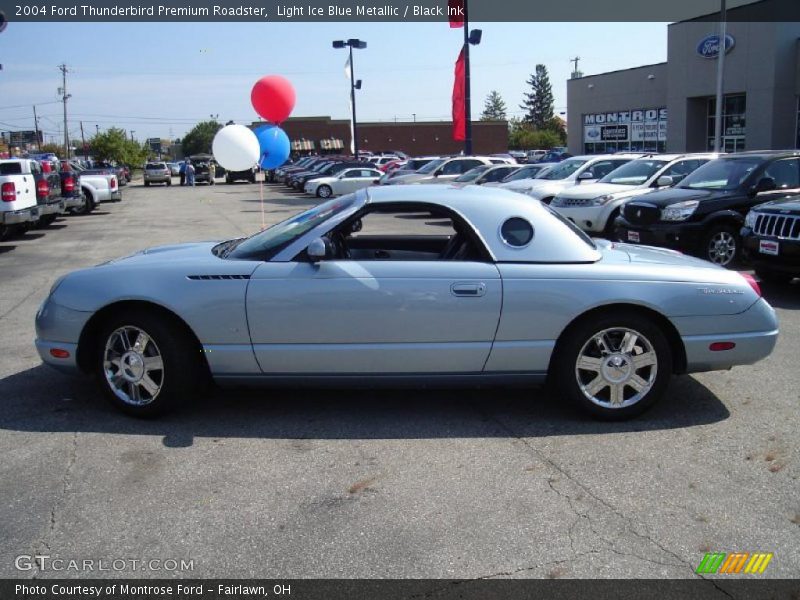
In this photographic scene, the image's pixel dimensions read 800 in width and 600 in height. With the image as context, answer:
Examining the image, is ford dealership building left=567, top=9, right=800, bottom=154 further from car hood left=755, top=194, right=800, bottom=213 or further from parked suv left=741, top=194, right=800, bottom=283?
parked suv left=741, top=194, right=800, bottom=283

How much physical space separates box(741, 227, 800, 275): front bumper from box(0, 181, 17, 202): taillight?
1342 centimetres

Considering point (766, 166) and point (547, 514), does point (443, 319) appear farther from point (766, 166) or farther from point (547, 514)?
point (766, 166)

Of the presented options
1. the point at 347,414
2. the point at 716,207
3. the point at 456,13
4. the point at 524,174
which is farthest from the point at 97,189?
the point at 347,414

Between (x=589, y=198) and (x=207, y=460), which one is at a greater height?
(x=589, y=198)

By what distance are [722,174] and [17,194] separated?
43.4ft

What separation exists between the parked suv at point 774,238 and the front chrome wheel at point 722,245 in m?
1.20

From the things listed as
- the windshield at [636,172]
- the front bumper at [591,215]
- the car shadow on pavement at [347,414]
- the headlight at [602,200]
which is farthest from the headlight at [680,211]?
the car shadow on pavement at [347,414]

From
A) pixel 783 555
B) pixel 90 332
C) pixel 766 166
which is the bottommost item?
pixel 783 555

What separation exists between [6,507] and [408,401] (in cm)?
259

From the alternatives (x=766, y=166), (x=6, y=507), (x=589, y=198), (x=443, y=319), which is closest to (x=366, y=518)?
(x=443, y=319)

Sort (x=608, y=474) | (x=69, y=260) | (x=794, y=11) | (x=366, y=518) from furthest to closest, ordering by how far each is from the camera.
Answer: (x=794, y=11), (x=69, y=260), (x=608, y=474), (x=366, y=518)

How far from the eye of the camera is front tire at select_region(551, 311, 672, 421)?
4895 millimetres

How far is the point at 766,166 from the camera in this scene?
36.3 ft

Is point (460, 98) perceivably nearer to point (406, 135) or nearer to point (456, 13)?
point (456, 13)
